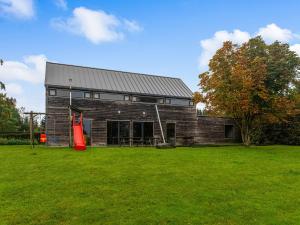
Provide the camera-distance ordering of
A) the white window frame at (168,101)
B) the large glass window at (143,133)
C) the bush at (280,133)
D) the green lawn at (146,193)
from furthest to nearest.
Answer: the bush at (280,133), the white window frame at (168,101), the large glass window at (143,133), the green lawn at (146,193)

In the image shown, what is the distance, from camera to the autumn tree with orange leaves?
19531mm

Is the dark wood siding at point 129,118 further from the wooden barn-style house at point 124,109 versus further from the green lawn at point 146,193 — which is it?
the green lawn at point 146,193

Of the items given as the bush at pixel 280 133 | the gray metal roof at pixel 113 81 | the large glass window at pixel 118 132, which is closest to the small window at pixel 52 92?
the gray metal roof at pixel 113 81

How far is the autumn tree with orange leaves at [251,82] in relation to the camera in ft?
64.1

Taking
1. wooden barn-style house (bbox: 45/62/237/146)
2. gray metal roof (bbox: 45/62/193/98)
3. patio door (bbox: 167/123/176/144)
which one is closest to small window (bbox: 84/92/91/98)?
wooden barn-style house (bbox: 45/62/237/146)

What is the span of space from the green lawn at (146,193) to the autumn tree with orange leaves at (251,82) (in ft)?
30.5

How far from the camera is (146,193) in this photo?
712 centimetres

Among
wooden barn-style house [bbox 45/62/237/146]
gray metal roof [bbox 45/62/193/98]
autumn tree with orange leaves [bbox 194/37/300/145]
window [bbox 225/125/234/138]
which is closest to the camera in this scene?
autumn tree with orange leaves [bbox 194/37/300/145]

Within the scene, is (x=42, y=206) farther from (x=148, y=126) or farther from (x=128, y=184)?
(x=148, y=126)

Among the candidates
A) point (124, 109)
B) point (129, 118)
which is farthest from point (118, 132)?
point (124, 109)

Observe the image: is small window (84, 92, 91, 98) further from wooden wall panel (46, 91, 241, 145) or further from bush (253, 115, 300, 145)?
bush (253, 115, 300, 145)

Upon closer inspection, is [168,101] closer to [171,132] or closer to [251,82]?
[171,132]

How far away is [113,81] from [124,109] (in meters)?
2.87

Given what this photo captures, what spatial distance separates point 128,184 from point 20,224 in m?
3.30
